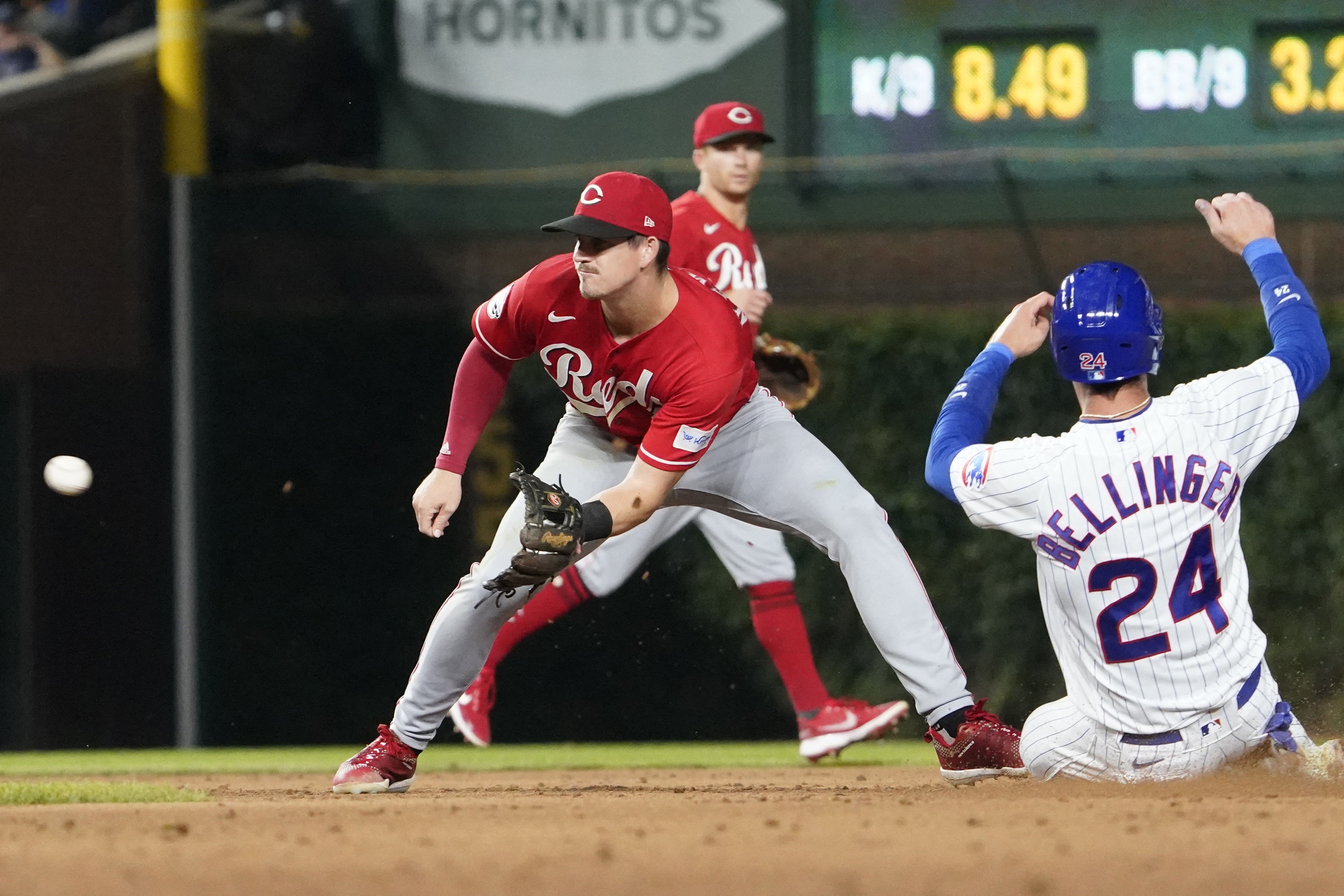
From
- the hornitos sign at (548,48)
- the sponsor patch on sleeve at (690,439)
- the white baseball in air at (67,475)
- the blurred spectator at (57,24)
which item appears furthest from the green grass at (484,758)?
the hornitos sign at (548,48)

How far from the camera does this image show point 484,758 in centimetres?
716

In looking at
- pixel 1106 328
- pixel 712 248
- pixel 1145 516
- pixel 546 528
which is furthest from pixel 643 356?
pixel 712 248

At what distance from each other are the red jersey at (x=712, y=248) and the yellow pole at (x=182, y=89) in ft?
10.7

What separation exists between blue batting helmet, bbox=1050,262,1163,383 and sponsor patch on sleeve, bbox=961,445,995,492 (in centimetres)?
24

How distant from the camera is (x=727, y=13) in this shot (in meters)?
10.1

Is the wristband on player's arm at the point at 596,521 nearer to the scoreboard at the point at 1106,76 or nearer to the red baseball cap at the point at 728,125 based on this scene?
the red baseball cap at the point at 728,125

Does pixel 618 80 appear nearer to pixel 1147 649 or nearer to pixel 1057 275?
pixel 1057 275

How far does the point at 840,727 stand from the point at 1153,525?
7.79ft

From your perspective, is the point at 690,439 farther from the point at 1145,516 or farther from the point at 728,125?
the point at 728,125

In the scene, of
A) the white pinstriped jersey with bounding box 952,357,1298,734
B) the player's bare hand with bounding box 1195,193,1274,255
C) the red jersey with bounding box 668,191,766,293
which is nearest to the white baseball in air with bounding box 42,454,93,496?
the red jersey with bounding box 668,191,766,293

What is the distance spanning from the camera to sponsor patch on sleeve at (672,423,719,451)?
4.36 m

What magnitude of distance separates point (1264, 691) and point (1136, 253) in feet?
13.8

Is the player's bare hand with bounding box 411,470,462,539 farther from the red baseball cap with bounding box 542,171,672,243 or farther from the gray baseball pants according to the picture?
the red baseball cap with bounding box 542,171,672,243

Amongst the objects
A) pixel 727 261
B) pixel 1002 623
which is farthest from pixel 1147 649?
pixel 1002 623
